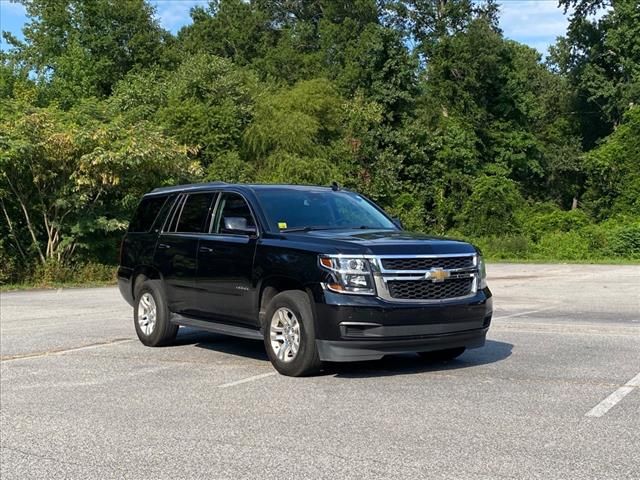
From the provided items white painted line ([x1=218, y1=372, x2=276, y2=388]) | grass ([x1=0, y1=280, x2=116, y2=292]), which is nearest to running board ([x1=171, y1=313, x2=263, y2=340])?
white painted line ([x1=218, y1=372, x2=276, y2=388])

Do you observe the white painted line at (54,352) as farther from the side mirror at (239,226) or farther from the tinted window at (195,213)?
the side mirror at (239,226)

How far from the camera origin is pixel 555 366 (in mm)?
8430

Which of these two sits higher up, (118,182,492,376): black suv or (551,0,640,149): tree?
(551,0,640,149): tree

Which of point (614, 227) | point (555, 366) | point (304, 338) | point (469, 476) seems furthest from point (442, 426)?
point (614, 227)

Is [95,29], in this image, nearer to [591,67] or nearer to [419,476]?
[591,67]

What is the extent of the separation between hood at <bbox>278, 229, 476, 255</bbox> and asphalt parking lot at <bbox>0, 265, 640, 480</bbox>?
1.27 metres

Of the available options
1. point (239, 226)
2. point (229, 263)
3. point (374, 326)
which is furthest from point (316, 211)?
point (374, 326)

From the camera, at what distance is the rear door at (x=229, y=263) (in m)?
8.49

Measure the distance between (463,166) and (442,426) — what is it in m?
46.3

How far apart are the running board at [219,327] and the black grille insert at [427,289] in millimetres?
1708

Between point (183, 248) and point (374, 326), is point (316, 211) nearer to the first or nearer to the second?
point (183, 248)

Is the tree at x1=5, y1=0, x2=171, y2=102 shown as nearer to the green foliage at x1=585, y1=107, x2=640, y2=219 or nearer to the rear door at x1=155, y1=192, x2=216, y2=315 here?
the green foliage at x1=585, y1=107, x2=640, y2=219

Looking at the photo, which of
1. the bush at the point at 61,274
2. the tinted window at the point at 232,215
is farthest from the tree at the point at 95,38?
the tinted window at the point at 232,215

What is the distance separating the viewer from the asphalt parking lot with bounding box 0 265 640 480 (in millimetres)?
5215
